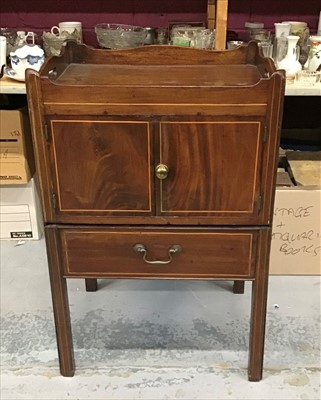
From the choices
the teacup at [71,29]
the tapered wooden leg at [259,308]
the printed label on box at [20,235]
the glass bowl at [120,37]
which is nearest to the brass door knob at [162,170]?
the tapered wooden leg at [259,308]

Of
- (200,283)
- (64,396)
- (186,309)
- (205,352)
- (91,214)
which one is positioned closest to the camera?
(91,214)

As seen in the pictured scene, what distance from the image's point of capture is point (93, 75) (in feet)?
4.78

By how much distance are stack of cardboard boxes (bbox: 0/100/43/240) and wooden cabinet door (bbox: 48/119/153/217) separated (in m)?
0.79

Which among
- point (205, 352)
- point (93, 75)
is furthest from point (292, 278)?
point (93, 75)

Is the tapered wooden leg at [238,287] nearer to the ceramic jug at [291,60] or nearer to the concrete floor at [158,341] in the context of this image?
the concrete floor at [158,341]

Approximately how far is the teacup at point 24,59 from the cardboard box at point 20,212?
47 cm

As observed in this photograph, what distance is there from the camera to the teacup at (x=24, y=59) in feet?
6.22

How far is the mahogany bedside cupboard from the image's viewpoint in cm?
125

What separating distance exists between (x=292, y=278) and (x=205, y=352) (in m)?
0.51

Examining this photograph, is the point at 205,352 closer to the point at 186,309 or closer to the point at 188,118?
the point at 186,309

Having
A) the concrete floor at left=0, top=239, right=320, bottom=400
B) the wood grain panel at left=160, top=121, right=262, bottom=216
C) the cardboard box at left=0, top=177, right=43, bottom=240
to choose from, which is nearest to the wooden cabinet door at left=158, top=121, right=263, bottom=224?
Answer: the wood grain panel at left=160, top=121, right=262, bottom=216

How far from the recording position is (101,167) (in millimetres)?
1324

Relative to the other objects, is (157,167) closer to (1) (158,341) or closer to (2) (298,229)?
(1) (158,341)

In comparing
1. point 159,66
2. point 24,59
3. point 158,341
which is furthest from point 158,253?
point 24,59
